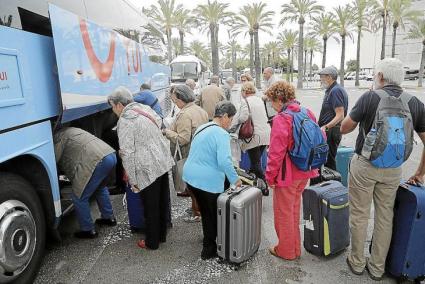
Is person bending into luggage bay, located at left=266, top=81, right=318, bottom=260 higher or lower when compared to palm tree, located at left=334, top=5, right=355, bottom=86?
lower

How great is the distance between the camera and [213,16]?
123 feet

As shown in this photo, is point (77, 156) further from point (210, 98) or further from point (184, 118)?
point (210, 98)

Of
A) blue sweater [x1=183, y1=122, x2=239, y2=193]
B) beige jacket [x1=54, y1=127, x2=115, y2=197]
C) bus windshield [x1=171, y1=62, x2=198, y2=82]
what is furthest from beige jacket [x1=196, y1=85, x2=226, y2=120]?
bus windshield [x1=171, y1=62, x2=198, y2=82]

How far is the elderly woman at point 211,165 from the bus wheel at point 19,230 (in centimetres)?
146

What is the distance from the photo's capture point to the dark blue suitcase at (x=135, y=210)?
4332 millimetres

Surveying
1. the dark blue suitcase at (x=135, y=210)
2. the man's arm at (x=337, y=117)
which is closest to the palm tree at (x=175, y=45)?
the man's arm at (x=337, y=117)

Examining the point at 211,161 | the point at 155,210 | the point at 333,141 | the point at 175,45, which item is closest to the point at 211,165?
the point at 211,161

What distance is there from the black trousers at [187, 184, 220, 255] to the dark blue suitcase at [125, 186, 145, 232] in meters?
0.92

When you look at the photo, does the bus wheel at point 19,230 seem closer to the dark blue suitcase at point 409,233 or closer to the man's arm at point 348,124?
the man's arm at point 348,124

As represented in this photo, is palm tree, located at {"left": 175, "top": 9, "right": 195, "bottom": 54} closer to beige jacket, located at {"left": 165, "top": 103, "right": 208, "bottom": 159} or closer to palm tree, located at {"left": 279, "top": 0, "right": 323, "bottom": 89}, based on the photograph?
palm tree, located at {"left": 279, "top": 0, "right": 323, "bottom": 89}

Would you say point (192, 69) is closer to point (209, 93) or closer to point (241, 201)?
point (209, 93)

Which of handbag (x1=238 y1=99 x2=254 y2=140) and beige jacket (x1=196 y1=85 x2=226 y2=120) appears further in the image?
beige jacket (x1=196 y1=85 x2=226 y2=120)

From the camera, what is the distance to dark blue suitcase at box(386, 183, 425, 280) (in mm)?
3118

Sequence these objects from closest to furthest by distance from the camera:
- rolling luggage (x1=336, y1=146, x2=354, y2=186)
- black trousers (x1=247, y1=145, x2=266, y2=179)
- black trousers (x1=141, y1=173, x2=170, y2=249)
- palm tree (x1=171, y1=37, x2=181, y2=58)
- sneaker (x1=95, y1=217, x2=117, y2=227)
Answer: black trousers (x1=141, y1=173, x2=170, y2=249), sneaker (x1=95, y1=217, x2=117, y2=227), rolling luggage (x1=336, y1=146, x2=354, y2=186), black trousers (x1=247, y1=145, x2=266, y2=179), palm tree (x1=171, y1=37, x2=181, y2=58)
